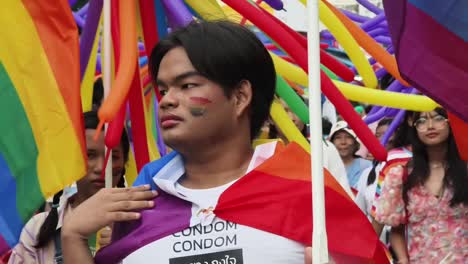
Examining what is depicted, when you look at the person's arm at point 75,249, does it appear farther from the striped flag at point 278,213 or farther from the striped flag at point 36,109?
the striped flag at point 36,109

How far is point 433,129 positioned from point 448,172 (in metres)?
0.31

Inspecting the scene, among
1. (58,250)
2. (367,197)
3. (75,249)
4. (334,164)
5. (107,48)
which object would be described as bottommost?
(367,197)

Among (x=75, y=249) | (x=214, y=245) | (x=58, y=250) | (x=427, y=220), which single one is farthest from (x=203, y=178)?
(x=427, y=220)

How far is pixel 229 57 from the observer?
3148 mm

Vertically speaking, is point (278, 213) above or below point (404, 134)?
above

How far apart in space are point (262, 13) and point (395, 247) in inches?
86.3

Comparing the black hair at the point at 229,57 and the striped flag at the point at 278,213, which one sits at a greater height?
the black hair at the point at 229,57

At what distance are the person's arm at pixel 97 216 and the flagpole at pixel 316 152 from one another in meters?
0.49

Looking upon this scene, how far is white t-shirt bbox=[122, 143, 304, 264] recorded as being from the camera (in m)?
2.94

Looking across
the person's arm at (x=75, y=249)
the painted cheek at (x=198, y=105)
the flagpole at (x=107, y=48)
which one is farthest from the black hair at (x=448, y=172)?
the person's arm at (x=75, y=249)

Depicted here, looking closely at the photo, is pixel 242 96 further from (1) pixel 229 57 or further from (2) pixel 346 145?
(2) pixel 346 145

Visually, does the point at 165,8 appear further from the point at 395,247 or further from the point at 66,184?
the point at 395,247

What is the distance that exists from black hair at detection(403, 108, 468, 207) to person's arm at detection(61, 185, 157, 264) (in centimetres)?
283

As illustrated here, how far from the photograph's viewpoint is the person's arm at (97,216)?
307cm
